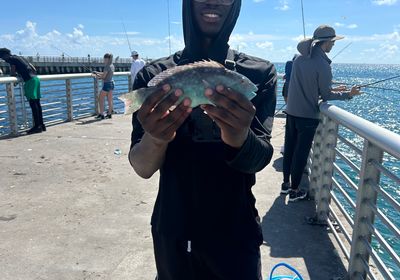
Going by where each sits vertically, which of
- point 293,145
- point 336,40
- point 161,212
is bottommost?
point 293,145

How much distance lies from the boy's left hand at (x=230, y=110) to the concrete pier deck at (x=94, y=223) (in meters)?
2.40

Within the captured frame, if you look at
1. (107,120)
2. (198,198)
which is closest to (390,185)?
(198,198)

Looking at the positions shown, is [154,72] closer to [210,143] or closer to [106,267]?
[210,143]

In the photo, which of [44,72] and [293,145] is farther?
[44,72]

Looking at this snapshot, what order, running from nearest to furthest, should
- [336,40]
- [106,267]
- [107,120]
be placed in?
[106,267]
[336,40]
[107,120]

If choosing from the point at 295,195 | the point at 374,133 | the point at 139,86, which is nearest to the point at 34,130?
the point at 295,195

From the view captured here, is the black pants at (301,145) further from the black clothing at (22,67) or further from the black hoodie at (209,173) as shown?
the black clothing at (22,67)

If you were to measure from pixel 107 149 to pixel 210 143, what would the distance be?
687cm

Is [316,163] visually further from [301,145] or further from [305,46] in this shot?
[305,46]

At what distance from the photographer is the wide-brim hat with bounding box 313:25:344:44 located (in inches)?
217

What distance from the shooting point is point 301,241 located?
14.5ft

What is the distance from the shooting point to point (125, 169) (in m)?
7.03

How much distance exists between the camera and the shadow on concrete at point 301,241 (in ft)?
12.8

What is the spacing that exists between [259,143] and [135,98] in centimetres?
61
